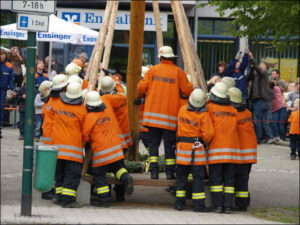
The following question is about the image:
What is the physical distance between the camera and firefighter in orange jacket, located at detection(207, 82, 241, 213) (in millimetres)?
10453

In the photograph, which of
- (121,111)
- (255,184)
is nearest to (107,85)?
(121,111)

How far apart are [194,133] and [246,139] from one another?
3.33ft

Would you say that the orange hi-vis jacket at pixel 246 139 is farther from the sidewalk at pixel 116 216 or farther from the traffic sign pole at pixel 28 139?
the traffic sign pole at pixel 28 139

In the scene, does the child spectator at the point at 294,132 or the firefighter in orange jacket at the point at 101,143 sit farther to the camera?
the child spectator at the point at 294,132

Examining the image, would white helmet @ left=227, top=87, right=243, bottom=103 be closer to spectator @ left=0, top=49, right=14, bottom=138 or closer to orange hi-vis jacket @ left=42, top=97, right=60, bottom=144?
orange hi-vis jacket @ left=42, top=97, right=60, bottom=144

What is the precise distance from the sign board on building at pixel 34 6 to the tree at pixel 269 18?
273cm

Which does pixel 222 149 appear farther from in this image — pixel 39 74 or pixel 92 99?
pixel 39 74

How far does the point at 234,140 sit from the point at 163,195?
1925 millimetres

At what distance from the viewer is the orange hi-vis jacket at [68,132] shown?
10062 millimetres

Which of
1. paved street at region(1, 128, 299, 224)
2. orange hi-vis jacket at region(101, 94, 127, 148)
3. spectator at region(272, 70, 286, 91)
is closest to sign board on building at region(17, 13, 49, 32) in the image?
orange hi-vis jacket at region(101, 94, 127, 148)

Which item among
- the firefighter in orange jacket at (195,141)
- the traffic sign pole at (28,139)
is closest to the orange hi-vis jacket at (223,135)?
the firefighter in orange jacket at (195,141)

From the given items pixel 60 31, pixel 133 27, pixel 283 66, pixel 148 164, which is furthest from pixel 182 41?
pixel 283 66

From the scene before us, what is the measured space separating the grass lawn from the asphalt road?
14.9 inches

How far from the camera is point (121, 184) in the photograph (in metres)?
10.8
